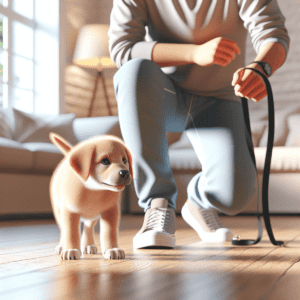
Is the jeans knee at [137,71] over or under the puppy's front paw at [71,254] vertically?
over

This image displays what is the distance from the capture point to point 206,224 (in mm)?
1262

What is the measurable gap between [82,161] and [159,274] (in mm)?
245

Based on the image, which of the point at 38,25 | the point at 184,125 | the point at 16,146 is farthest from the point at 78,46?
the point at 184,125

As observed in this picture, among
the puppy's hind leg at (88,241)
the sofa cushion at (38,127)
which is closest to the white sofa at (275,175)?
the sofa cushion at (38,127)

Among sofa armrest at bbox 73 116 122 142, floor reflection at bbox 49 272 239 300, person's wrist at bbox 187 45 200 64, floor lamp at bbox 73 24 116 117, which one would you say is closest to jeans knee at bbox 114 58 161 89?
person's wrist at bbox 187 45 200 64

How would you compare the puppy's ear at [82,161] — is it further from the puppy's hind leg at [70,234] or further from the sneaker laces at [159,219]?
the sneaker laces at [159,219]

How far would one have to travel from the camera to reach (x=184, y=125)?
139 centimetres

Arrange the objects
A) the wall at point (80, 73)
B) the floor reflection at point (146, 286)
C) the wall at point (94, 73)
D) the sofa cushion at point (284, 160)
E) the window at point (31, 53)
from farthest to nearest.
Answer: the wall at point (80, 73), the wall at point (94, 73), the window at point (31, 53), the sofa cushion at point (284, 160), the floor reflection at point (146, 286)

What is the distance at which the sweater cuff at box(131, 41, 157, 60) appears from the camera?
1.20 m

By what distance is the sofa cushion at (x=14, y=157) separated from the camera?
2.16 meters

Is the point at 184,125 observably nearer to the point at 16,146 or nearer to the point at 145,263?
the point at 145,263

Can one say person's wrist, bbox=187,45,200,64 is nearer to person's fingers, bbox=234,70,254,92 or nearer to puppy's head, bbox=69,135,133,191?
person's fingers, bbox=234,70,254,92

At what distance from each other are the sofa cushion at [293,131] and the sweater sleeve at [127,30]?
82.5 inches

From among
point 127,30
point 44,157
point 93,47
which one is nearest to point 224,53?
point 127,30
